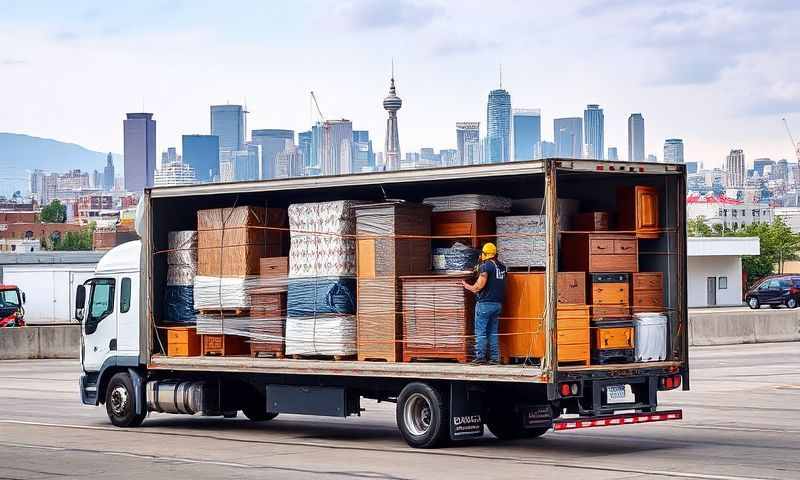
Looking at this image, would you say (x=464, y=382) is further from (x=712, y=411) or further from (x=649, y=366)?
(x=712, y=411)

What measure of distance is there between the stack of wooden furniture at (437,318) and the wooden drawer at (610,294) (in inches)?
58.1

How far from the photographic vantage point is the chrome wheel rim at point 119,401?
20828mm

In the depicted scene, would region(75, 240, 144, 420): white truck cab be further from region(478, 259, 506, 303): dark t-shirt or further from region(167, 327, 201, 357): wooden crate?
region(478, 259, 506, 303): dark t-shirt

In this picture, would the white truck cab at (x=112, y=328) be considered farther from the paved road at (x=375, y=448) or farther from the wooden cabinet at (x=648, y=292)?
the wooden cabinet at (x=648, y=292)

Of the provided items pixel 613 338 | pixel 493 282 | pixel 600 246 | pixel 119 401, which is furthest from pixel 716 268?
pixel 493 282

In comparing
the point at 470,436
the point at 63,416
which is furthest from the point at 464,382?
the point at 63,416

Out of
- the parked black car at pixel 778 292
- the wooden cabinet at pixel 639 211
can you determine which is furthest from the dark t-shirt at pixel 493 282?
the parked black car at pixel 778 292

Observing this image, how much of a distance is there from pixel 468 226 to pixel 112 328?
6.94 meters

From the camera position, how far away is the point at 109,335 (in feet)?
69.8

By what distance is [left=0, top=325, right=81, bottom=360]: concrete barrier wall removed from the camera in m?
41.6

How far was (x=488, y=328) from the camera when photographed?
16172 mm

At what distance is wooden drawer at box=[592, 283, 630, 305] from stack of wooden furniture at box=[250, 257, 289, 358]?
180 inches

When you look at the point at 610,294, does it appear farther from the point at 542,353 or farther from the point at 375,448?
the point at 375,448

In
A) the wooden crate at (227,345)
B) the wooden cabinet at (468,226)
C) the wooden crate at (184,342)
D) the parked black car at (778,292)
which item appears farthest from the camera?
→ the parked black car at (778,292)
